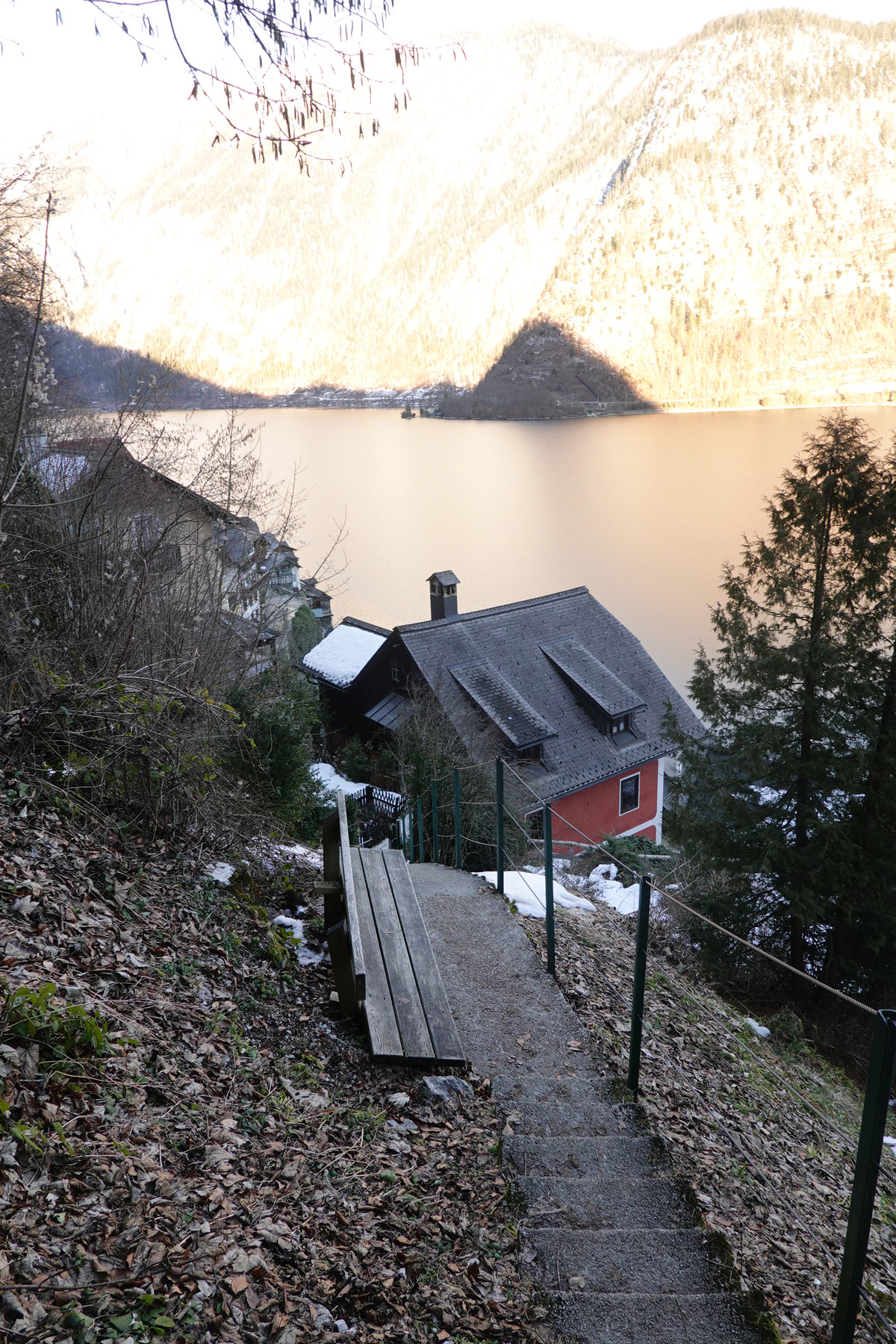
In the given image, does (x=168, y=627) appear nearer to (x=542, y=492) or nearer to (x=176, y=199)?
(x=542, y=492)

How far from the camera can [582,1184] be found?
370 cm

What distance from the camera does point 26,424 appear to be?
34.3ft

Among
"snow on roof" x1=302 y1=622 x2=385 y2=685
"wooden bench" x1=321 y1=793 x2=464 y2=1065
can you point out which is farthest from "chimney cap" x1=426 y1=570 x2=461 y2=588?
"wooden bench" x1=321 y1=793 x2=464 y2=1065

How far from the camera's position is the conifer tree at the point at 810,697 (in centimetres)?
1290

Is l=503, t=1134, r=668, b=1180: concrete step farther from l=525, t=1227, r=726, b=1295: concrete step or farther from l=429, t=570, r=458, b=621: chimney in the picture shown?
l=429, t=570, r=458, b=621: chimney

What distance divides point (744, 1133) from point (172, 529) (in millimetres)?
9788

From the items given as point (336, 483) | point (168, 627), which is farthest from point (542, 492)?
point (168, 627)

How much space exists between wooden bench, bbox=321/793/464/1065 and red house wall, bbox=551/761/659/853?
16809mm

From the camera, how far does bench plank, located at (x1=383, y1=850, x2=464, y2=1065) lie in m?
4.45

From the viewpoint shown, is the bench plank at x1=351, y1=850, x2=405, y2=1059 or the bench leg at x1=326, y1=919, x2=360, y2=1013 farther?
the bench leg at x1=326, y1=919, x2=360, y2=1013

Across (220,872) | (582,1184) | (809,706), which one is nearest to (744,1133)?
(582,1184)

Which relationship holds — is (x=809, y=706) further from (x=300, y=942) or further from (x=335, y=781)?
(x=335, y=781)

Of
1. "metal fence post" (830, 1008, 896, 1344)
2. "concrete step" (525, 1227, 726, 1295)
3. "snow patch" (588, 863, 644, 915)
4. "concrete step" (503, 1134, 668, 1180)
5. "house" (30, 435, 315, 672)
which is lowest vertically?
"snow patch" (588, 863, 644, 915)

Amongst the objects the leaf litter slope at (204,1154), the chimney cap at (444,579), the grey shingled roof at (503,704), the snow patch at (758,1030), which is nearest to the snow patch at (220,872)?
the leaf litter slope at (204,1154)
